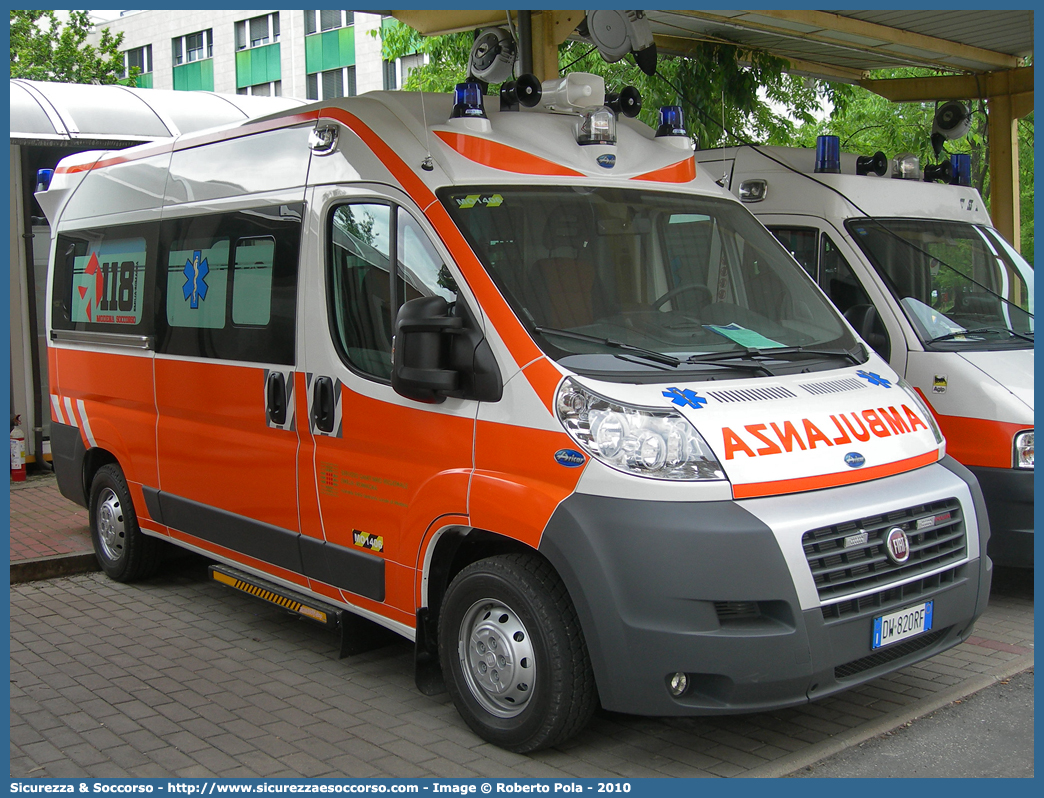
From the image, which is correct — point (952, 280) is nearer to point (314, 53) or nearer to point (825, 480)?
point (825, 480)

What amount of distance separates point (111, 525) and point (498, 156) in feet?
13.1

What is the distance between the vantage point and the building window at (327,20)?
3569 cm

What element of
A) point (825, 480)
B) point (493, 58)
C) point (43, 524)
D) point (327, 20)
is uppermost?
point (327, 20)

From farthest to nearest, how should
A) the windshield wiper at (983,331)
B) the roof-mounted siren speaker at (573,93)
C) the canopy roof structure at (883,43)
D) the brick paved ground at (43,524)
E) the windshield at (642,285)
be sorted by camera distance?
the canopy roof structure at (883,43) < the brick paved ground at (43,524) < the windshield wiper at (983,331) < the roof-mounted siren speaker at (573,93) < the windshield at (642,285)

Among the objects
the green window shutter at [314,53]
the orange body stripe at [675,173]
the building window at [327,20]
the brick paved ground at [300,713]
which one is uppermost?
the building window at [327,20]

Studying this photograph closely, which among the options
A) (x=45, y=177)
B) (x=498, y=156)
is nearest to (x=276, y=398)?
(x=498, y=156)

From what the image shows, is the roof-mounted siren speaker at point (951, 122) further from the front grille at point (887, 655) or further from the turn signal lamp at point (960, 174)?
Answer: the front grille at point (887, 655)

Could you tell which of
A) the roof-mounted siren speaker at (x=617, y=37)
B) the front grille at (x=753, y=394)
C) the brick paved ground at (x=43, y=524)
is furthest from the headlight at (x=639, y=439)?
the brick paved ground at (x=43, y=524)

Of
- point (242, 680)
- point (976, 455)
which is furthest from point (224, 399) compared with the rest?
point (976, 455)

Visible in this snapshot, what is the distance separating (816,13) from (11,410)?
8.18 m

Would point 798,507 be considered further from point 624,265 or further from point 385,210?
point 385,210

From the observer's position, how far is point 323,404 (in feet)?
16.5

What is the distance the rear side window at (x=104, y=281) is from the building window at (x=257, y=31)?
33.2 meters

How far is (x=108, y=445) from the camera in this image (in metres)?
6.99
